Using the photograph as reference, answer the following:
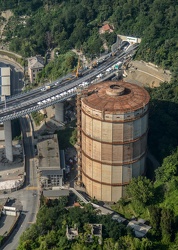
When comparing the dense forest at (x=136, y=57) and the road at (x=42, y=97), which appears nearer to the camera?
the dense forest at (x=136, y=57)

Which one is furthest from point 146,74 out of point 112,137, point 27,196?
point 27,196

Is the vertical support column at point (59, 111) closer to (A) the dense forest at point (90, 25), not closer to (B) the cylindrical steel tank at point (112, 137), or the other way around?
(B) the cylindrical steel tank at point (112, 137)

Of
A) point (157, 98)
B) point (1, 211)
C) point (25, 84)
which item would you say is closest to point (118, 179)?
point (1, 211)

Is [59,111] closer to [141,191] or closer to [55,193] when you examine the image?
[55,193]

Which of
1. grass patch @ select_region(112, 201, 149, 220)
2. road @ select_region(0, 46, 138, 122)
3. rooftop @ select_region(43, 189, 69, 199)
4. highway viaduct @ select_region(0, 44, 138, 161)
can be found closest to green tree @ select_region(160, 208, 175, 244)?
grass patch @ select_region(112, 201, 149, 220)

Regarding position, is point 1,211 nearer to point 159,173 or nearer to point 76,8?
point 159,173

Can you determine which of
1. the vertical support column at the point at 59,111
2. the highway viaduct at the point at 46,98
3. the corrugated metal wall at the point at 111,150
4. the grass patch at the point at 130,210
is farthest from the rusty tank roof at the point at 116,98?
the vertical support column at the point at 59,111
